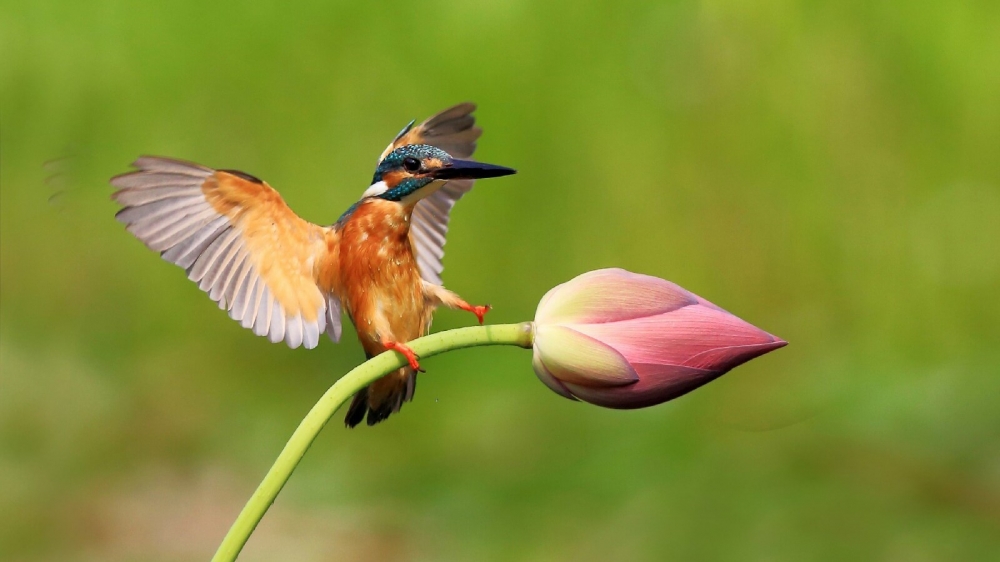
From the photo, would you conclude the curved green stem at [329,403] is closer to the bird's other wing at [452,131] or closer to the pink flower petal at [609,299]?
the pink flower petal at [609,299]

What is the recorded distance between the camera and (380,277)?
43cm

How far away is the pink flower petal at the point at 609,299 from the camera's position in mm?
346

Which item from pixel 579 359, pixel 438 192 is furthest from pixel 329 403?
pixel 438 192

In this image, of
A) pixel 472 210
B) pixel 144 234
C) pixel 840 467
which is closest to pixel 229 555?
pixel 144 234

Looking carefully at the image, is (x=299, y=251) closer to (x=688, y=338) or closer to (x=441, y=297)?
(x=441, y=297)

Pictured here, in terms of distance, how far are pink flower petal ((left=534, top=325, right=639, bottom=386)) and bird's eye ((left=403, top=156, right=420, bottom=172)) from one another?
9 centimetres

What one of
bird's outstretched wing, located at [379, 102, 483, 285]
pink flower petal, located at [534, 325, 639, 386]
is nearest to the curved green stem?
pink flower petal, located at [534, 325, 639, 386]

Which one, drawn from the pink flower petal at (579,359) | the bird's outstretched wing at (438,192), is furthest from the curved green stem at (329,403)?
the bird's outstretched wing at (438,192)

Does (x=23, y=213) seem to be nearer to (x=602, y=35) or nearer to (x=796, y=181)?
(x=602, y=35)

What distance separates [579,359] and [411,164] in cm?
11

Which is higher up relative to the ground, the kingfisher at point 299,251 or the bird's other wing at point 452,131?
the bird's other wing at point 452,131

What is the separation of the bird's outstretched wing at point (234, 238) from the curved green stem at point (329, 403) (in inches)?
3.4

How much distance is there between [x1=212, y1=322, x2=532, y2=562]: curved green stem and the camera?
29 cm

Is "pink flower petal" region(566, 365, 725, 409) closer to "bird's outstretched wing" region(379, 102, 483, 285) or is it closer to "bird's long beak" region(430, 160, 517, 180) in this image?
"bird's long beak" region(430, 160, 517, 180)
